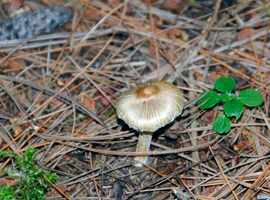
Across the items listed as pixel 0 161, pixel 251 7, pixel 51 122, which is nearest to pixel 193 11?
pixel 251 7

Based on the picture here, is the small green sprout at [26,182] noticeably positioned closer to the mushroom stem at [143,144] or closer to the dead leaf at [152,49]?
the mushroom stem at [143,144]

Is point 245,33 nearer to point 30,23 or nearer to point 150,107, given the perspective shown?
point 150,107

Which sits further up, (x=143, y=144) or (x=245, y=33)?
(x=245, y=33)

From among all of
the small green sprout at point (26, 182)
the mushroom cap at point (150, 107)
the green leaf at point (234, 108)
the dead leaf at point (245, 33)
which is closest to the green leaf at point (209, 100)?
the green leaf at point (234, 108)

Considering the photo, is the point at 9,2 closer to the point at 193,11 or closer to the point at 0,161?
the point at 0,161

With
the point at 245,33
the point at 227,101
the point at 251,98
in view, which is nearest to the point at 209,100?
the point at 227,101

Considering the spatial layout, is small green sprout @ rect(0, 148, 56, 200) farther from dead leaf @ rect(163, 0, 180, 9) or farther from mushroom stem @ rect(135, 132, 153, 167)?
dead leaf @ rect(163, 0, 180, 9)
